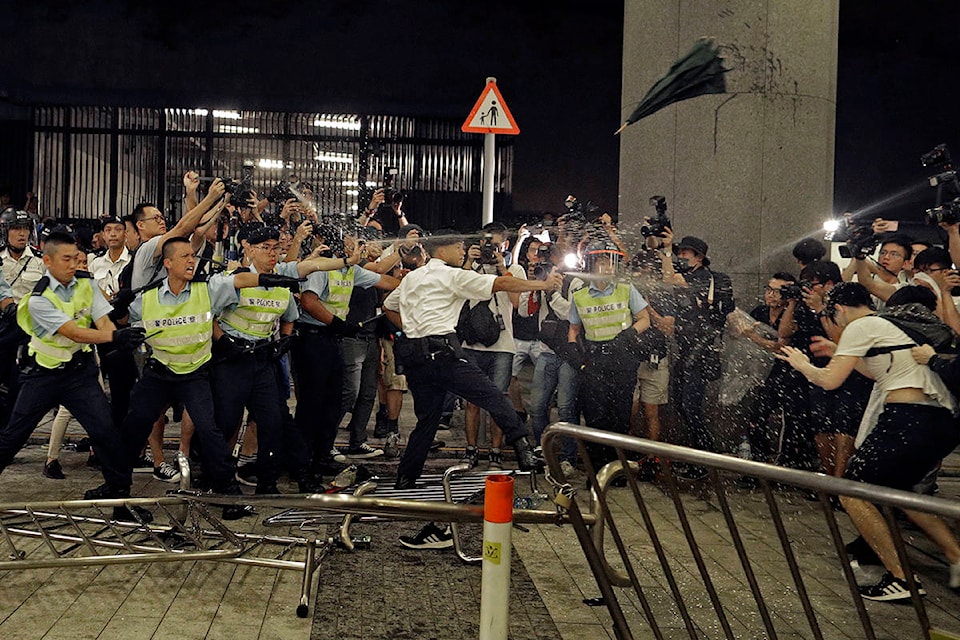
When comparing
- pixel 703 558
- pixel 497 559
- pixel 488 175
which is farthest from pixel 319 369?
pixel 497 559

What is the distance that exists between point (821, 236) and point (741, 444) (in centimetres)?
208

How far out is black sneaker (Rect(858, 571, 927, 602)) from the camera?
5.40 meters

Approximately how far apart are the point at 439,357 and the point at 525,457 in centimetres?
89

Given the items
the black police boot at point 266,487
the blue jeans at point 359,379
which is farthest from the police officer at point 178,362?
the blue jeans at point 359,379

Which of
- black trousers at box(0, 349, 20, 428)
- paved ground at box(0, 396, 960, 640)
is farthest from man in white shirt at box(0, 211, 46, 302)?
paved ground at box(0, 396, 960, 640)

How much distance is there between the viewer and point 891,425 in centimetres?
558

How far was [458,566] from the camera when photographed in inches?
228

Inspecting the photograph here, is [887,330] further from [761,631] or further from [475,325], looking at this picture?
[475,325]

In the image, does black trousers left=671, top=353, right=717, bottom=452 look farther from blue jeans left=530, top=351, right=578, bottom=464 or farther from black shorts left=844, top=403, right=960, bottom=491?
black shorts left=844, top=403, right=960, bottom=491

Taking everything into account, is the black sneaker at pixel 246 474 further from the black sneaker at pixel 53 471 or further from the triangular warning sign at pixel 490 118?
the triangular warning sign at pixel 490 118

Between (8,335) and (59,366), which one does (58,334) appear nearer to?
(59,366)

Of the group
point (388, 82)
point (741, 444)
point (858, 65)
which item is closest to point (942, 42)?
point (858, 65)

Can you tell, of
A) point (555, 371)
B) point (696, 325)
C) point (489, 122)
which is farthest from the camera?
point (489, 122)

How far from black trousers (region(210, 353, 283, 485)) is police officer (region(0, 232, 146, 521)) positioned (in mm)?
732
